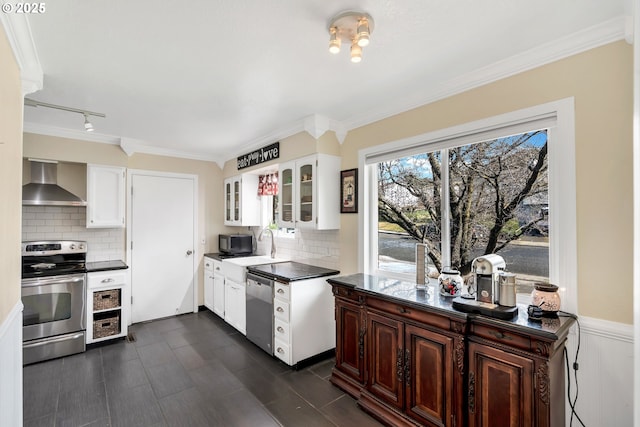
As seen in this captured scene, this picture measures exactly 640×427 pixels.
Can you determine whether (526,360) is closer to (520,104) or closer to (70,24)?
(520,104)

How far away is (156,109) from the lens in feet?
9.35

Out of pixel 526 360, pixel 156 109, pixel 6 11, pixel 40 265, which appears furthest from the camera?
pixel 40 265

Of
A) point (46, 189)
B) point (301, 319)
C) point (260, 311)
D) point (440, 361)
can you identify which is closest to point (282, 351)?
point (301, 319)

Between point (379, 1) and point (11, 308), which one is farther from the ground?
point (379, 1)

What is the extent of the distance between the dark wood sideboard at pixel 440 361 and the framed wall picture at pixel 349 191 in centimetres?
84

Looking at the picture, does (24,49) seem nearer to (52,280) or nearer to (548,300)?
(52,280)

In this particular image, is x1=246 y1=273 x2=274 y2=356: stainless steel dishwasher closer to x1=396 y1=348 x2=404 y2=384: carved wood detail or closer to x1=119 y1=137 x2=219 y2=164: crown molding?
x1=396 y1=348 x2=404 y2=384: carved wood detail

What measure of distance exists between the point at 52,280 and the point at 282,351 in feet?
8.47

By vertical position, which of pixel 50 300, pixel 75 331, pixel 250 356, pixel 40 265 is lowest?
pixel 250 356

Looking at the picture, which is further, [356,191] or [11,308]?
[356,191]

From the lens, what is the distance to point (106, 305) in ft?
11.3

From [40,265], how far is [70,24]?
302 centimetres

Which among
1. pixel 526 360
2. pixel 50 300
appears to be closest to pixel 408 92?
pixel 526 360

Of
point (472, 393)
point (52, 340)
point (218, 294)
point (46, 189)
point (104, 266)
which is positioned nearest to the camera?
point (472, 393)
